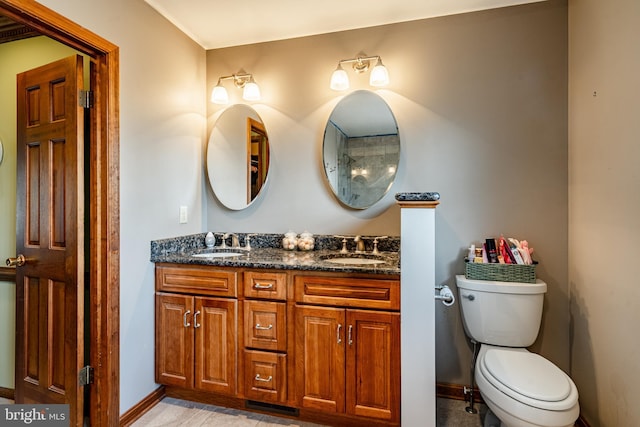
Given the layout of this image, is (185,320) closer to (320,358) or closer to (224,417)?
(224,417)

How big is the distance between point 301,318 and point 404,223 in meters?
0.75

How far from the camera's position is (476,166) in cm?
212

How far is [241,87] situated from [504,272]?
2203 mm

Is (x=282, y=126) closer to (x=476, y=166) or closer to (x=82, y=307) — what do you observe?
(x=476, y=166)

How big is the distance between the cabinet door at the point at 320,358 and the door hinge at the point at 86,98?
153 cm

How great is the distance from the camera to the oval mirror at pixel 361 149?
2.27m

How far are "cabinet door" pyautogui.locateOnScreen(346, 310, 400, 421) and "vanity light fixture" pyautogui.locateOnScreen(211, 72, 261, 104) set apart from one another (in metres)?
1.70

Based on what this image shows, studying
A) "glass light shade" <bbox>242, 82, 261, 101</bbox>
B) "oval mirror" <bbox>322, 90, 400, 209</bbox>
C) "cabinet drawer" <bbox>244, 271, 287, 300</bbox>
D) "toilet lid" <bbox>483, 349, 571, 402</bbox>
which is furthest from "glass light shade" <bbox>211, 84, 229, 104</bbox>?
"toilet lid" <bbox>483, 349, 571, 402</bbox>

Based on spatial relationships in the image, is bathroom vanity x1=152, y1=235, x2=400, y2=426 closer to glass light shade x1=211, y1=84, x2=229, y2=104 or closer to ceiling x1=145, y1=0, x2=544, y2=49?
glass light shade x1=211, y1=84, x2=229, y2=104

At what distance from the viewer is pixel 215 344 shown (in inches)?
76.0

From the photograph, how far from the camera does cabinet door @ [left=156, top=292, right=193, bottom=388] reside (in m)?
1.98

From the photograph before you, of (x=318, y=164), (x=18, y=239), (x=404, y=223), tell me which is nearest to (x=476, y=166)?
(x=404, y=223)

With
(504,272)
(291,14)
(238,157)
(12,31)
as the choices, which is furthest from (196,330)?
(12,31)

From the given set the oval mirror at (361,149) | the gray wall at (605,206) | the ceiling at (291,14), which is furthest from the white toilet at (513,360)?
the ceiling at (291,14)
